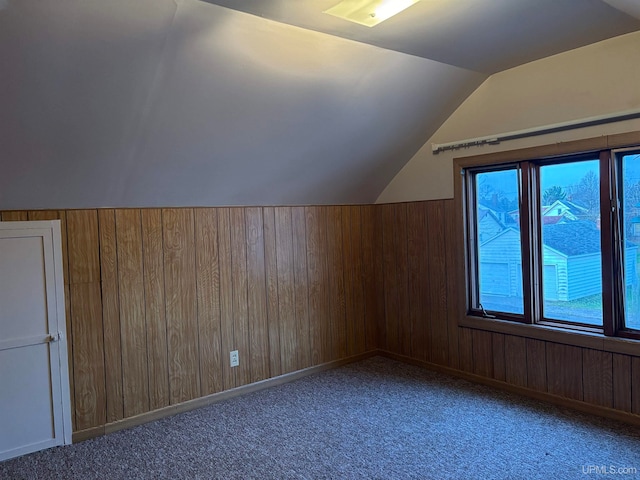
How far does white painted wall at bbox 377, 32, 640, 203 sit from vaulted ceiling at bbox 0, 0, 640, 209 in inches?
4.7

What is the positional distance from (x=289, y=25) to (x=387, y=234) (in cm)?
253

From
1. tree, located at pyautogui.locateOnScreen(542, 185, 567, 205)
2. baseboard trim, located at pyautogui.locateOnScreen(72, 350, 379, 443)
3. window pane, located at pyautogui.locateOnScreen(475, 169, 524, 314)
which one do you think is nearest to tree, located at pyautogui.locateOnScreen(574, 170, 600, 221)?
tree, located at pyautogui.locateOnScreen(542, 185, 567, 205)

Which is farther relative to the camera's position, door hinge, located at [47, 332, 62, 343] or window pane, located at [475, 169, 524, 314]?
window pane, located at [475, 169, 524, 314]

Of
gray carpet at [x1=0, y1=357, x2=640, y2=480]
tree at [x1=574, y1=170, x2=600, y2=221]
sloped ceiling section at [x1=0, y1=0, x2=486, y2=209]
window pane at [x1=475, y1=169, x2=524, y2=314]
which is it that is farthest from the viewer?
window pane at [x1=475, y1=169, x2=524, y2=314]

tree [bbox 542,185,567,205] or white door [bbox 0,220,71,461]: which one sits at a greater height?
→ tree [bbox 542,185,567,205]

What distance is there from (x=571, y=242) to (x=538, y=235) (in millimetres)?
256

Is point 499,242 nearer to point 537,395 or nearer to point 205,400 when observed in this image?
point 537,395

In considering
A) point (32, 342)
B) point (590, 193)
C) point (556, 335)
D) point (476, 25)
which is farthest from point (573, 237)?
point (32, 342)

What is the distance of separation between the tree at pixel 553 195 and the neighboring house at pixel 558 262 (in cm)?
18

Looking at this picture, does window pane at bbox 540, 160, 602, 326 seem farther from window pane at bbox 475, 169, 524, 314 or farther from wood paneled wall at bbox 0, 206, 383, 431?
wood paneled wall at bbox 0, 206, 383, 431

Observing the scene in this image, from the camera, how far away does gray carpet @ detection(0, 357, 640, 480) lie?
268cm

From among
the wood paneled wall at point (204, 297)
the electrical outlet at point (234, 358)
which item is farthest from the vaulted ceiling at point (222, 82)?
the electrical outlet at point (234, 358)

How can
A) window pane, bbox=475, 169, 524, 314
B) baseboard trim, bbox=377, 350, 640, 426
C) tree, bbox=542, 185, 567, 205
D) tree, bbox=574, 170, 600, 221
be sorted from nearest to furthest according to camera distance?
baseboard trim, bbox=377, 350, 640, 426, tree, bbox=574, 170, 600, 221, tree, bbox=542, 185, 567, 205, window pane, bbox=475, 169, 524, 314

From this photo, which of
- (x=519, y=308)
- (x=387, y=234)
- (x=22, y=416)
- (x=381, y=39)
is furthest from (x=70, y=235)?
(x=519, y=308)
